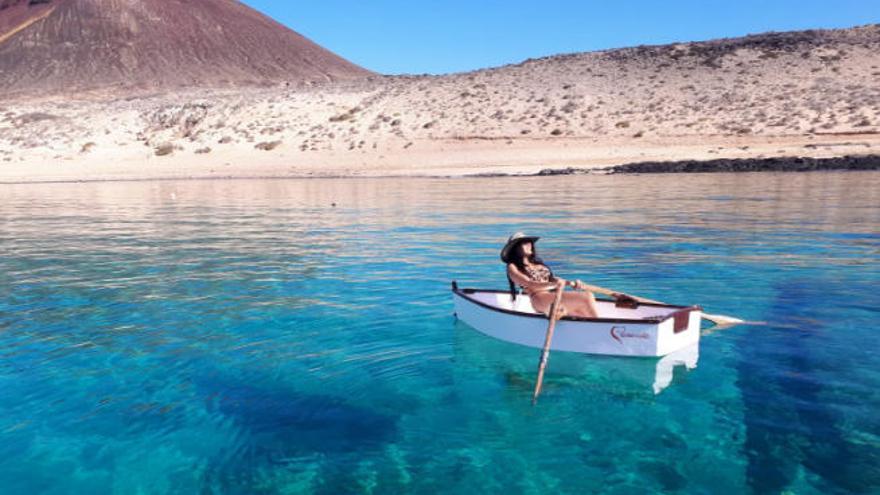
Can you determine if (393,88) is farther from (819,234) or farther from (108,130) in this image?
(819,234)

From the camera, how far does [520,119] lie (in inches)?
2208

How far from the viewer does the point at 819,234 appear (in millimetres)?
16625

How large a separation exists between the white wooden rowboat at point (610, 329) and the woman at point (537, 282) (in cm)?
28

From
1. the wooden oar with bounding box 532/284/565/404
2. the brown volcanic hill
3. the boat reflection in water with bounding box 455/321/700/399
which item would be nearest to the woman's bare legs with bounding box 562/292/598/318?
the wooden oar with bounding box 532/284/565/404

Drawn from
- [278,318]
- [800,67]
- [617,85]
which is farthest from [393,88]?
[278,318]

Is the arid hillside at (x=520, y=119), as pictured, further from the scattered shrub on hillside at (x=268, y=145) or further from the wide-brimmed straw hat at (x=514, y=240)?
the wide-brimmed straw hat at (x=514, y=240)

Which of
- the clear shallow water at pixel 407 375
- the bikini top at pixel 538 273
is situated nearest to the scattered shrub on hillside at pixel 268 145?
the clear shallow water at pixel 407 375

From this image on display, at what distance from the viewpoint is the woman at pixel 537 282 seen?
872 cm

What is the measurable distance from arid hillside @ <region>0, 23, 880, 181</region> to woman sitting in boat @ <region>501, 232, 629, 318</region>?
3449cm

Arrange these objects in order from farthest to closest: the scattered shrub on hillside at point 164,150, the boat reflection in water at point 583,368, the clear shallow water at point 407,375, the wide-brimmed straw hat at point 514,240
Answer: the scattered shrub on hillside at point 164,150 → the wide-brimmed straw hat at point 514,240 → the boat reflection in water at point 583,368 → the clear shallow water at point 407,375

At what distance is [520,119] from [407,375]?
49.7 meters

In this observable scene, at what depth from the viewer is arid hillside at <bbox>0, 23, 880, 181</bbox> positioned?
4678 cm

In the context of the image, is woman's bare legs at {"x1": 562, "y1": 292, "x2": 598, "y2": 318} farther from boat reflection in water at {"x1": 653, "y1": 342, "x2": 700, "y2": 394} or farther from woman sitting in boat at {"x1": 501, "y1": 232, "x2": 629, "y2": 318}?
boat reflection in water at {"x1": 653, "y1": 342, "x2": 700, "y2": 394}

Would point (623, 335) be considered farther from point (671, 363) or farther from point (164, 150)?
point (164, 150)
